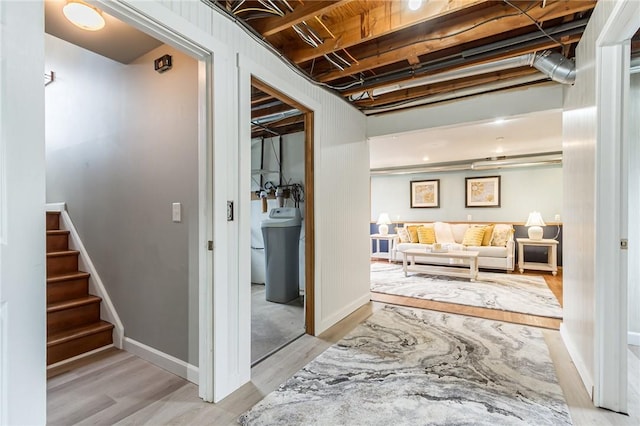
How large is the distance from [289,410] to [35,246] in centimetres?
139

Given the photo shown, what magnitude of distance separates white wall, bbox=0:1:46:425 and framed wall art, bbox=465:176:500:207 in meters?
7.13

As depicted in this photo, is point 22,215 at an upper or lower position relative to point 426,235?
upper

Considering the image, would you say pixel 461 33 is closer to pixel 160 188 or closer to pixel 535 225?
pixel 160 188

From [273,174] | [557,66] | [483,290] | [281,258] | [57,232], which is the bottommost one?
[483,290]

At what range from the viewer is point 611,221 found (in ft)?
5.38

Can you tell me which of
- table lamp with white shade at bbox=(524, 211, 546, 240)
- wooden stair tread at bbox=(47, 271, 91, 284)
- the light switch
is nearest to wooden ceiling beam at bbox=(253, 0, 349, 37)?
the light switch

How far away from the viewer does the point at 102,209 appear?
251 centimetres

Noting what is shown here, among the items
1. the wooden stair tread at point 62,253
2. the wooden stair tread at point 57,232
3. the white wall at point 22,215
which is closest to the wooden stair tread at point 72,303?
the wooden stair tread at point 62,253

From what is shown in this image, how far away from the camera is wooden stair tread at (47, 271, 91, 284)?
240 centimetres

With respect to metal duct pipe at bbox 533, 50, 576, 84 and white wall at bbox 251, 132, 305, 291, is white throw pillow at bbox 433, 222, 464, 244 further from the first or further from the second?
metal duct pipe at bbox 533, 50, 576, 84

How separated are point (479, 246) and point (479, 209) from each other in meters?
1.14

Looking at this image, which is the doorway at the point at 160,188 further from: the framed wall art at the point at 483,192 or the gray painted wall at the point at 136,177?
the framed wall art at the point at 483,192

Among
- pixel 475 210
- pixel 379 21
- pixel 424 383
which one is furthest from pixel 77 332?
pixel 475 210

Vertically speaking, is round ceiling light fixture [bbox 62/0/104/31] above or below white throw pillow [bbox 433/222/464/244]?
above
